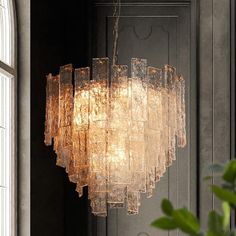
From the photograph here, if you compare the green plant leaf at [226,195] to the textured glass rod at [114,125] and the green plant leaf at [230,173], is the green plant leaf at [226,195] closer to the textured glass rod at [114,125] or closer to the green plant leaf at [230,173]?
the green plant leaf at [230,173]

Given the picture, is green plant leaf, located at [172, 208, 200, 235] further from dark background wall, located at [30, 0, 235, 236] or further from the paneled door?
the paneled door

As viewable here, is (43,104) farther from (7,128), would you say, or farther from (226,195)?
(226,195)

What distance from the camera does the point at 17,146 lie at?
4.18 m

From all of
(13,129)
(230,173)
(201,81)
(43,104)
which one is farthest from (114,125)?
(230,173)

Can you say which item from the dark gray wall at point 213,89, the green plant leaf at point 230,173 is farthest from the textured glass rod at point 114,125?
the green plant leaf at point 230,173

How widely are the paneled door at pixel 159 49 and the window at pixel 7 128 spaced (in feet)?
3.96

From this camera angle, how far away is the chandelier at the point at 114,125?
3.50 metres

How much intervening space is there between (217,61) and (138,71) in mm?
1853

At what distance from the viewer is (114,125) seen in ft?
11.5

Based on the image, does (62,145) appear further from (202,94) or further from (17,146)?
(202,94)

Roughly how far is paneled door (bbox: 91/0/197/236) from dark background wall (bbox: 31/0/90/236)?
5.2 inches

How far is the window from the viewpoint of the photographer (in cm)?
411

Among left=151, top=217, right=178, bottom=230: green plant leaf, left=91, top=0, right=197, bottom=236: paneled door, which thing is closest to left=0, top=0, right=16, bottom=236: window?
left=91, top=0, right=197, bottom=236: paneled door

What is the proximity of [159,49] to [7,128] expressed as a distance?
5.42 feet
